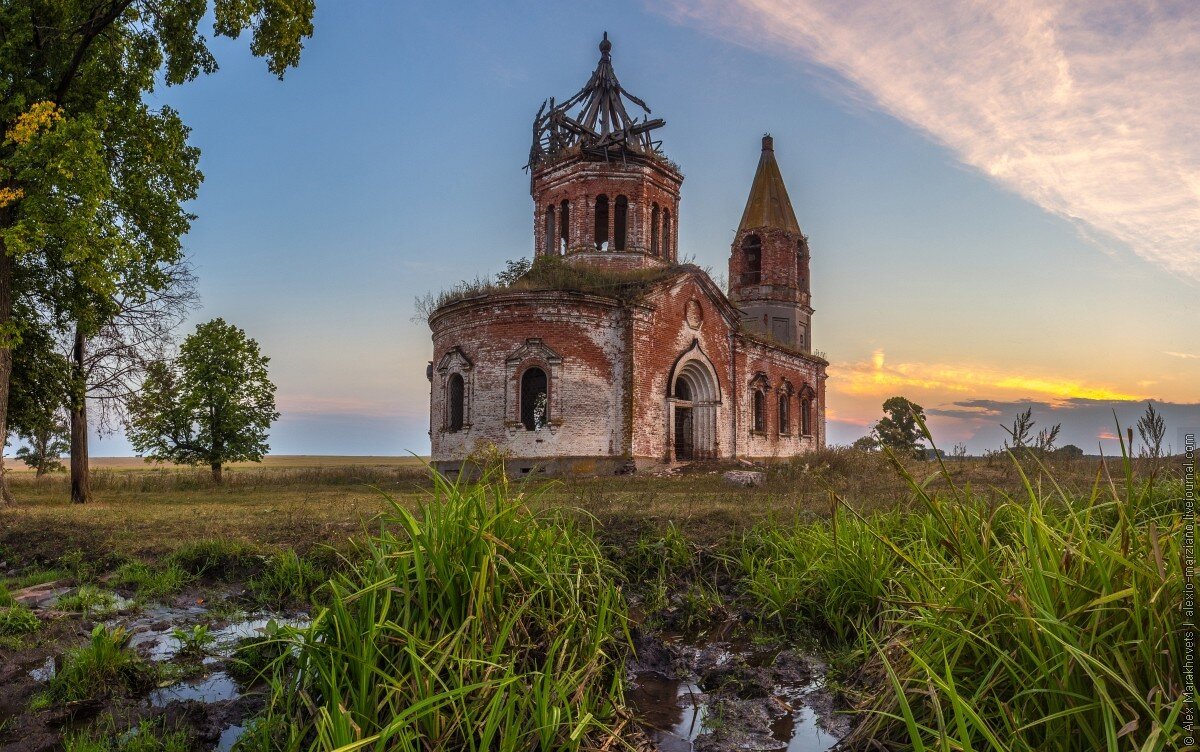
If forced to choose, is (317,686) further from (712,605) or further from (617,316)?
(617,316)

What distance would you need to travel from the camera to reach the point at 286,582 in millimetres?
6262

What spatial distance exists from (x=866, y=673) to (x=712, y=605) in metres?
1.76

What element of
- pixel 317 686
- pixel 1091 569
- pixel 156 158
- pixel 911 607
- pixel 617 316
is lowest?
pixel 317 686

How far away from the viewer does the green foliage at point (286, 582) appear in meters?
5.97

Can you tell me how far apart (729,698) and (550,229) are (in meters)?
23.2

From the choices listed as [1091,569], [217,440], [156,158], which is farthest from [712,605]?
[217,440]

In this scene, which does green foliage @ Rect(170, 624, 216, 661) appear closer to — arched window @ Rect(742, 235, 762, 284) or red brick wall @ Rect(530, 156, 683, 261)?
red brick wall @ Rect(530, 156, 683, 261)

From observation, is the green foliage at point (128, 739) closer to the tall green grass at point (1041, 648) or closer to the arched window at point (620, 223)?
the tall green grass at point (1041, 648)

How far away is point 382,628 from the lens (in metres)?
3.26

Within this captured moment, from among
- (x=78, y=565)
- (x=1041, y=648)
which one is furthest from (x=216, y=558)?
(x=1041, y=648)

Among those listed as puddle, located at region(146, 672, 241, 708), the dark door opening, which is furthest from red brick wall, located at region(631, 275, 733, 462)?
puddle, located at region(146, 672, 241, 708)

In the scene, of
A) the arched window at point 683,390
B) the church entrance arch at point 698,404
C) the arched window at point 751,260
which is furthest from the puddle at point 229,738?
the arched window at point 751,260

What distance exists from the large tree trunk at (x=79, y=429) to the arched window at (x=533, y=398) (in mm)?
10532

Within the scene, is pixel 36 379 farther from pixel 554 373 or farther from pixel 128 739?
pixel 128 739
